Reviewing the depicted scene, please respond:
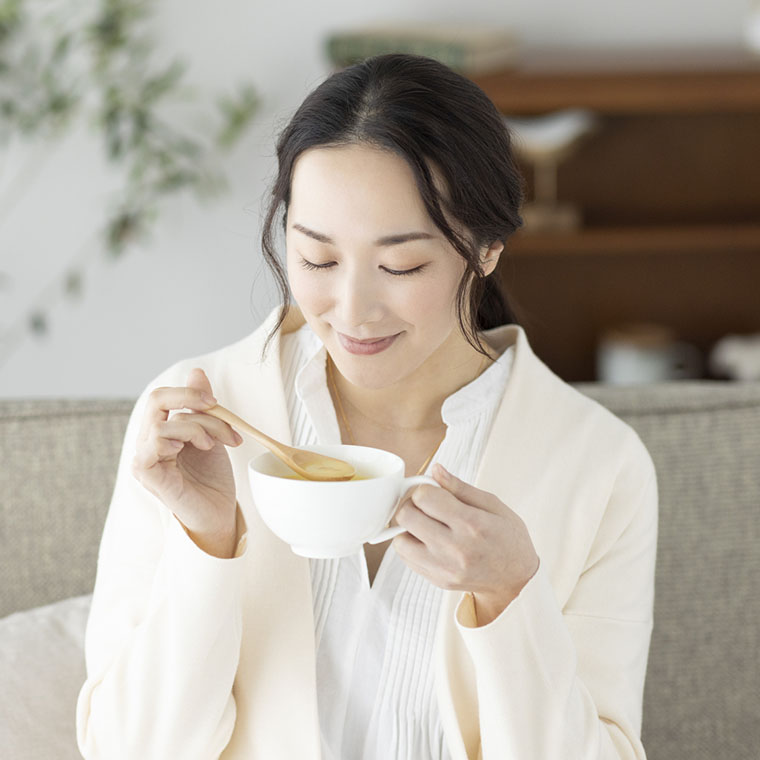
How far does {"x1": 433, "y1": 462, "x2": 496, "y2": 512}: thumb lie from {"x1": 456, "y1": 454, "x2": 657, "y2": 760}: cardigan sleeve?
12 cm

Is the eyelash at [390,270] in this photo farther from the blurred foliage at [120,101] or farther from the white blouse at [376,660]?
the blurred foliage at [120,101]

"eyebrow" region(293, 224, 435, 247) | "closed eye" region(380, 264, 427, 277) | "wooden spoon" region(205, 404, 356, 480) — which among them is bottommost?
"wooden spoon" region(205, 404, 356, 480)

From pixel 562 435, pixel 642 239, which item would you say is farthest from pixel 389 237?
pixel 642 239

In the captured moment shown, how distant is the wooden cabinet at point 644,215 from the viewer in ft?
8.68

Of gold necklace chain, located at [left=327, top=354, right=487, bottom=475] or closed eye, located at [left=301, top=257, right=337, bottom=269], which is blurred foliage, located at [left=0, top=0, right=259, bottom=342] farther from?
closed eye, located at [left=301, top=257, right=337, bottom=269]

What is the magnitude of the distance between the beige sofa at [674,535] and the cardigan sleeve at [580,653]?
0.76 feet

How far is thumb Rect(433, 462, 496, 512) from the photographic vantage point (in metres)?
0.88

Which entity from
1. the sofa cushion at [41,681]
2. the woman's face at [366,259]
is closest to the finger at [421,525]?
the woman's face at [366,259]

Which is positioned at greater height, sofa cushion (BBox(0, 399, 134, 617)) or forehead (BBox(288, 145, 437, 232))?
forehead (BBox(288, 145, 437, 232))

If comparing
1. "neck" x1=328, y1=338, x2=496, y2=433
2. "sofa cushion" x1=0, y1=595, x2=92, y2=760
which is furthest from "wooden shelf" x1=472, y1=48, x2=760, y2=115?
"sofa cushion" x1=0, y1=595, x2=92, y2=760

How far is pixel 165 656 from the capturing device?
3.56 ft

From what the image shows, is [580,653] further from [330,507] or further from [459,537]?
Answer: [330,507]

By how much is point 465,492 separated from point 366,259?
26 cm

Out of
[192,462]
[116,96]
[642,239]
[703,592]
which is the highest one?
[116,96]
